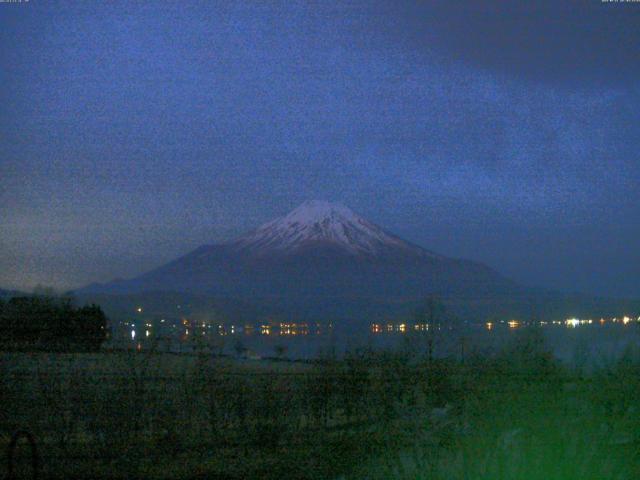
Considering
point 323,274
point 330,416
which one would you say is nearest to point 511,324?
point 330,416

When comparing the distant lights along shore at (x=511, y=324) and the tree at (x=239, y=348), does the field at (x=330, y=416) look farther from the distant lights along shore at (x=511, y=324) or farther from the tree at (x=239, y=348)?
the distant lights along shore at (x=511, y=324)

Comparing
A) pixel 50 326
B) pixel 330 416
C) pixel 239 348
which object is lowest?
pixel 330 416

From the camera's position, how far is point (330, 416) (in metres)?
13.6

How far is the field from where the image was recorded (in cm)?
732

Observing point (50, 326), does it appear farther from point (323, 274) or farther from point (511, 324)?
point (323, 274)

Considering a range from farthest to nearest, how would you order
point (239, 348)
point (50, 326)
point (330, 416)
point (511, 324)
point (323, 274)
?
1. point (323, 274)
2. point (50, 326)
3. point (239, 348)
4. point (511, 324)
5. point (330, 416)

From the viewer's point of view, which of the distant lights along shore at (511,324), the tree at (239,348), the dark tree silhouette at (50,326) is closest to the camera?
the distant lights along shore at (511,324)

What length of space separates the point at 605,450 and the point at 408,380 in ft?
20.1

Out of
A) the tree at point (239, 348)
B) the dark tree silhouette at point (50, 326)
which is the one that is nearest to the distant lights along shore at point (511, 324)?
the tree at point (239, 348)

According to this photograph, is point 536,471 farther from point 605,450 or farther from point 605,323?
point 605,323

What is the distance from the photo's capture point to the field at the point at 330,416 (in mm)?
7320

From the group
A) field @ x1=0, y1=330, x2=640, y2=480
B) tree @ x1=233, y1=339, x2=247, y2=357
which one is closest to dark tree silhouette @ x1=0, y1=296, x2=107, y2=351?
field @ x1=0, y1=330, x2=640, y2=480

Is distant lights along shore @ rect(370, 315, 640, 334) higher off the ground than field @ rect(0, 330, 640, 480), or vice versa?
distant lights along shore @ rect(370, 315, 640, 334)

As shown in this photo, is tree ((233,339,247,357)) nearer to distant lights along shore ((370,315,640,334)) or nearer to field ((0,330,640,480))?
field ((0,330,640,480))
